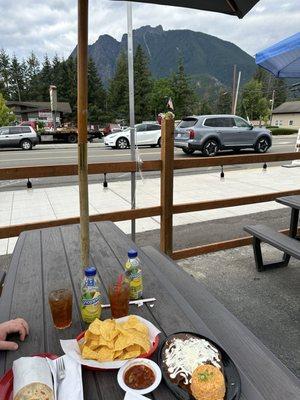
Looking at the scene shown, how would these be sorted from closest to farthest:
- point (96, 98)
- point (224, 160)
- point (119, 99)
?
point (224, 160) → point (96, 98) → point (119, 99)

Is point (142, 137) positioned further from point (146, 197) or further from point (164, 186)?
point (164, 186)

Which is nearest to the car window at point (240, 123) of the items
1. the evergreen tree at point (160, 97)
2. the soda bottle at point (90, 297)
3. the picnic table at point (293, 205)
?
the picnic table at point (293, 205)

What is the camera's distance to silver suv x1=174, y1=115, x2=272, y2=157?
1445cm

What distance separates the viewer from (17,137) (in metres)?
21.1

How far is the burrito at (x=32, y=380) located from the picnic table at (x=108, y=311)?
143 millimetres

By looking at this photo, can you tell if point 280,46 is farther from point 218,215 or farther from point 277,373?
point 277,373

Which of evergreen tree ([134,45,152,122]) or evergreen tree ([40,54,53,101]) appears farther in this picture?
evergreen tree ([40,54,53,101])

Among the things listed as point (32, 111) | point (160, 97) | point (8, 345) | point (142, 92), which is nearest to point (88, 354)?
point (8, 345)

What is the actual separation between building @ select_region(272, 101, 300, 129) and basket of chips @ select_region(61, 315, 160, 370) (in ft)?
248

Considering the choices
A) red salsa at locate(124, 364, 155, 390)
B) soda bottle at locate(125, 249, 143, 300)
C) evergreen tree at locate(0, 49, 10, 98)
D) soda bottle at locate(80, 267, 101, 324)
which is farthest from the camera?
evergreen tree at locate(0, 49, 10, 98)

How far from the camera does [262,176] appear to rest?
32.1 feet

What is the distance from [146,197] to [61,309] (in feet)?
20.4

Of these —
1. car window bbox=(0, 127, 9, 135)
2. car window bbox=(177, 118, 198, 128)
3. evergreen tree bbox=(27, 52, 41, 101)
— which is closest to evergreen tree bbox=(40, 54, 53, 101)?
evergreen tree bbox=(27, 52, 41, 101)

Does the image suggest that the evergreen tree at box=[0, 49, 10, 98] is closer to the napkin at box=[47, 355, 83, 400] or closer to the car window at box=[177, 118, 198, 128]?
the car window at box=[177, 118, 198, 128]
